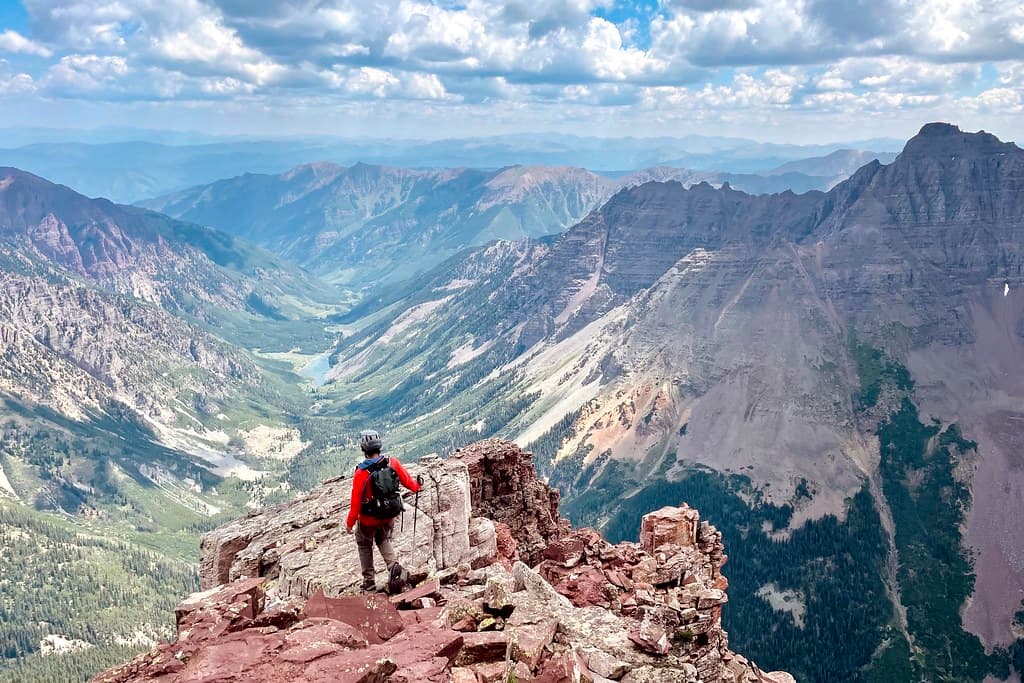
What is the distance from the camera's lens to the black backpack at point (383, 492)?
3341 cm

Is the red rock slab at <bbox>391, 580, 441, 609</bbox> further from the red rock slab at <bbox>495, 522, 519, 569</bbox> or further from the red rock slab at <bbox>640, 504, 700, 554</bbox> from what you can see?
the red rock slab at <bbox>640, 504, 700, 554</bbox>

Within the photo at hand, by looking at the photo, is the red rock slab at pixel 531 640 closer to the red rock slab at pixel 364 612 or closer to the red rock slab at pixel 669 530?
the red rock slab at pixel 364 612

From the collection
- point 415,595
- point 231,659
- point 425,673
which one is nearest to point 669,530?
point 415,595

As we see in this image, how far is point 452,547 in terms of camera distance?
4400 cm

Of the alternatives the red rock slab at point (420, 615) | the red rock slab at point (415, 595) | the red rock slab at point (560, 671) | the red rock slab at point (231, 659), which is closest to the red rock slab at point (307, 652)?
the red rock slab at point (231, 659)

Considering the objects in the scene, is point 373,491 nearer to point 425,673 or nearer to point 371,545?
point 371,545

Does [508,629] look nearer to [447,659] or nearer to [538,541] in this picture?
[447,659]

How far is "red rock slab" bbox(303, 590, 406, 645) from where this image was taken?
3031 cm

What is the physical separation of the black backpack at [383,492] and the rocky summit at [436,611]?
12.8 ft

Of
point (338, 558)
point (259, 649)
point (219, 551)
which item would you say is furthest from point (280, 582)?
point (259, 649)

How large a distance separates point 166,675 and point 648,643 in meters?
22.0

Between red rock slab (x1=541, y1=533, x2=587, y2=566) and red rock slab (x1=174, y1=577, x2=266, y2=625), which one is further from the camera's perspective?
red rock slab (x1=541, y1=533, x2=587, y2=566)

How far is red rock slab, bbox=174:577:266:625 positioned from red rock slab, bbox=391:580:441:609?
6451 mm

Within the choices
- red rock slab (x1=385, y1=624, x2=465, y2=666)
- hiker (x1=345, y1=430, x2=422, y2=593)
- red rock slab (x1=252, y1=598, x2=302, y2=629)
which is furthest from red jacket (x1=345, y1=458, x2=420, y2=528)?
red rock slab (x1=385, y1=624, x2=465, y2=666)
